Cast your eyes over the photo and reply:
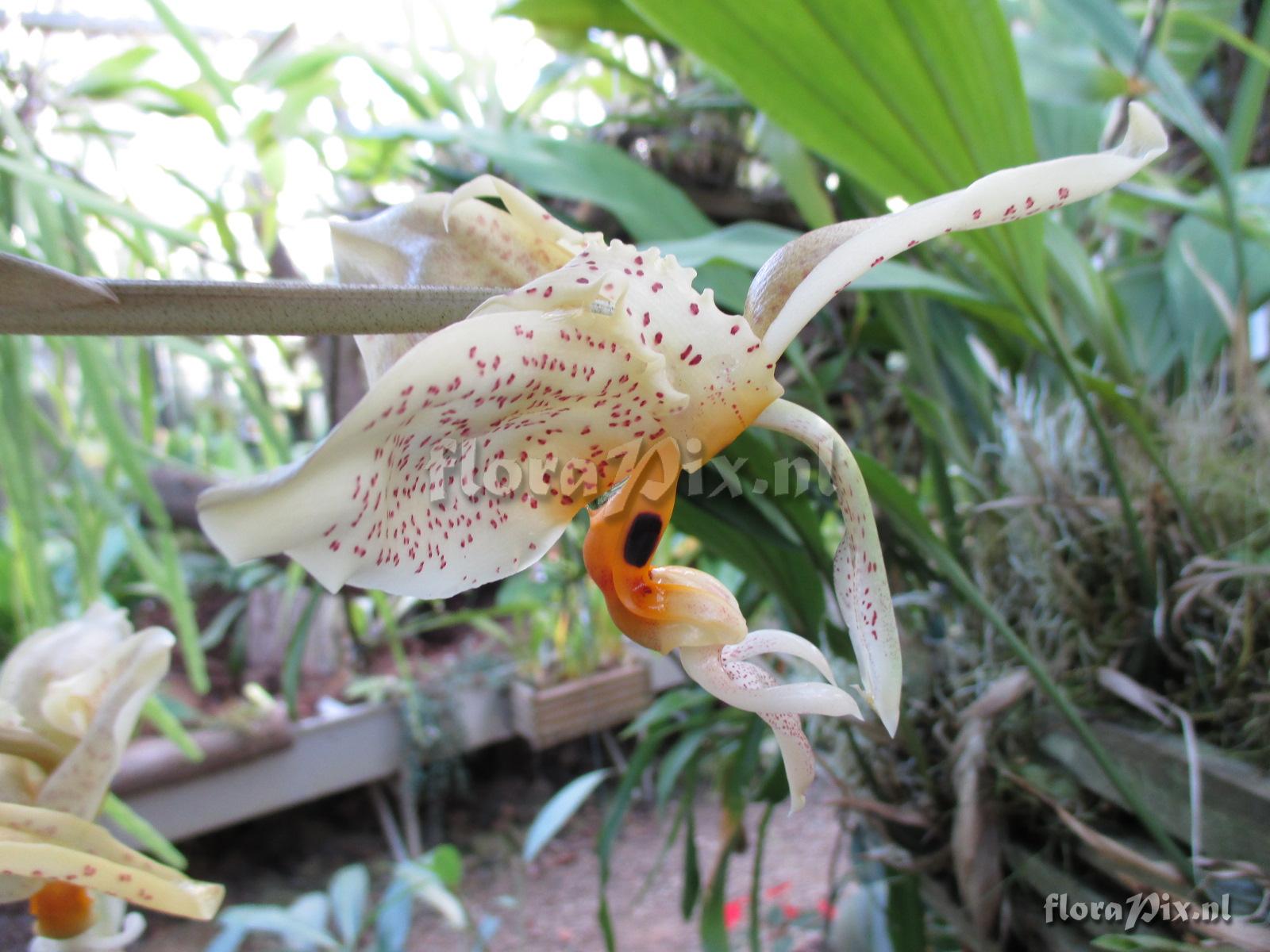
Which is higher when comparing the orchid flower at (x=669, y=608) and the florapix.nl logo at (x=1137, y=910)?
the orchid flower at (x=669, y=608)

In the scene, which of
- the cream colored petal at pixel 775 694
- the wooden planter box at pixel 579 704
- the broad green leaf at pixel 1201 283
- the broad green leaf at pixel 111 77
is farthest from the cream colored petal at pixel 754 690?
the wooden planter box at pixel 579 704

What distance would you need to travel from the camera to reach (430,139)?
635 mm

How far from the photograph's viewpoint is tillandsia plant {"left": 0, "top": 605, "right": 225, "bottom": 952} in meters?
0.24

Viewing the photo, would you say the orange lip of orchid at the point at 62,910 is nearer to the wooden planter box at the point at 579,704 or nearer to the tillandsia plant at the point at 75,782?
the tillandsia plant at the point at 75,782

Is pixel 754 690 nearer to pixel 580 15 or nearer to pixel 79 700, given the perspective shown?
pixel 79 700

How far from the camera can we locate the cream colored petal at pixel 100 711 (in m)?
0.27

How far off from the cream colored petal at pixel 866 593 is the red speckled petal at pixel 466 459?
53 millimetres

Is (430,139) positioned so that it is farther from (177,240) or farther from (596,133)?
(596,133)

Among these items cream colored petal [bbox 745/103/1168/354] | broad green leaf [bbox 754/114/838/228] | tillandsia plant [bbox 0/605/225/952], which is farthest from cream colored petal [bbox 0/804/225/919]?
broad green leaf [bbox 754/114/838/228]

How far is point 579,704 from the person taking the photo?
4.55ft

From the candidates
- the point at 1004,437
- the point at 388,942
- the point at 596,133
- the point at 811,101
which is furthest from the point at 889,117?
the point at 388,942

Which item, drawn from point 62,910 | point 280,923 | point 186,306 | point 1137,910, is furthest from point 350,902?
point 186,306

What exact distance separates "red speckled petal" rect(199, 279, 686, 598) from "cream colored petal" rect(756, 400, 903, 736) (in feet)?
0.17

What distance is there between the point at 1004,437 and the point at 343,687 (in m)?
1.33
